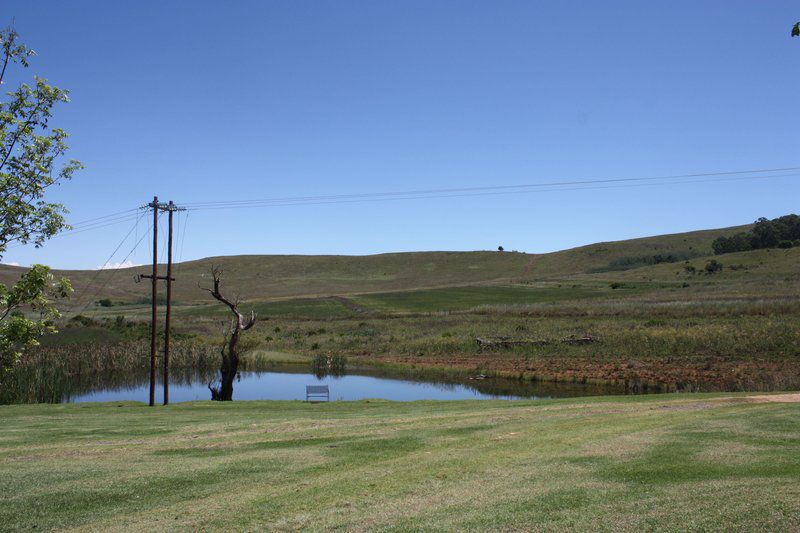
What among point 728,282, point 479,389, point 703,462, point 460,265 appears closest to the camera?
point 703,462

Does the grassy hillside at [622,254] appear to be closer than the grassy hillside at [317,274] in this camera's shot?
No

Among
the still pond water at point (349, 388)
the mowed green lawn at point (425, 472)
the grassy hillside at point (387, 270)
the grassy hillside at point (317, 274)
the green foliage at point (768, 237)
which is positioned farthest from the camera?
the grassy hillside at point (387, 270)

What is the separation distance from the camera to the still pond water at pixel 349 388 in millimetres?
35719

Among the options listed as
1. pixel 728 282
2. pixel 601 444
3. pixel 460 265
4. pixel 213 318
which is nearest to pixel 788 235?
pixel 728 282

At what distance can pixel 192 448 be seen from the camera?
15.7 metres

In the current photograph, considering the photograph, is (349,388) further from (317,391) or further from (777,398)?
(777,398)

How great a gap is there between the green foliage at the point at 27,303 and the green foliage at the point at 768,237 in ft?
423

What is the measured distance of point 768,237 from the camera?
4970 inches

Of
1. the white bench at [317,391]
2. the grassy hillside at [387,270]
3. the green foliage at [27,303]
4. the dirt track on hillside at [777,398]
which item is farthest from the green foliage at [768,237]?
the green foliage at [27,303]

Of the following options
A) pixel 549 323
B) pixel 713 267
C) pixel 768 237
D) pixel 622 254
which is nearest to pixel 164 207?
pixel 549 323

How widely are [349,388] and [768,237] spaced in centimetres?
11245

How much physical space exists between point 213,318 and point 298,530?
263ft

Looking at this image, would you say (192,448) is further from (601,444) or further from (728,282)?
(728,282)

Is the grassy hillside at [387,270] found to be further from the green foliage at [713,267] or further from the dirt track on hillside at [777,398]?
the dirt track on hillside at [777,398]
